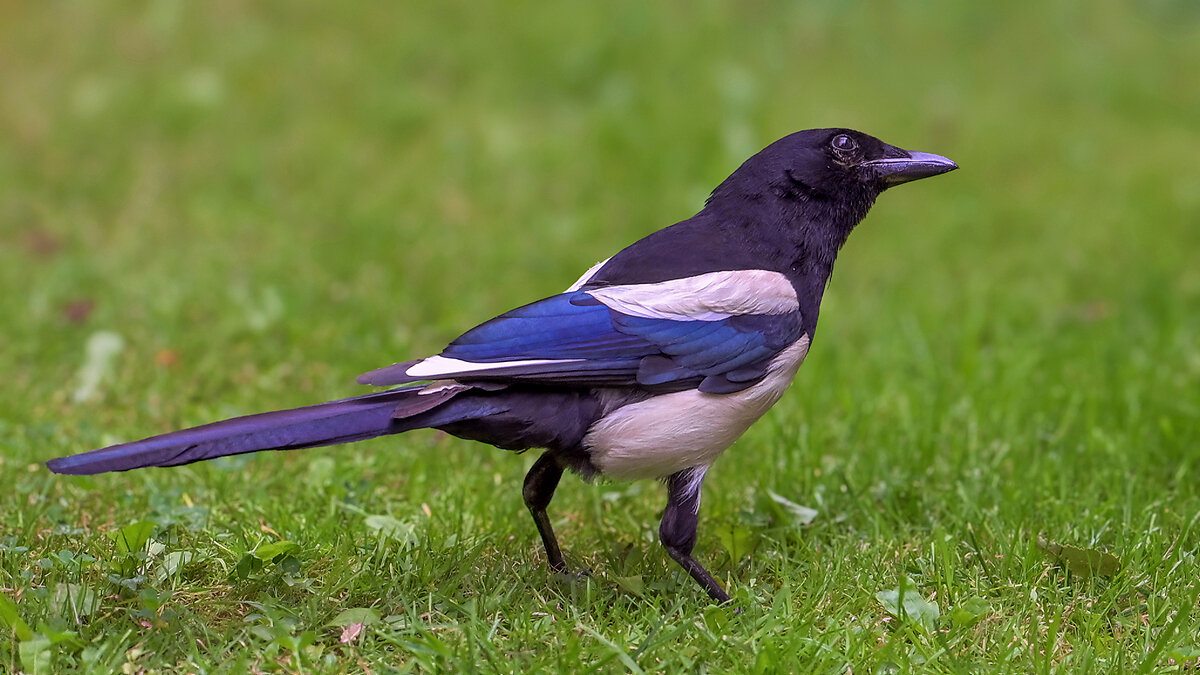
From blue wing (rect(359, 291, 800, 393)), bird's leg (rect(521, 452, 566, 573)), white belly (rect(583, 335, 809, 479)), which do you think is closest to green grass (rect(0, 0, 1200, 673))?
bird's leg (rect(521, 452, 566, 573))

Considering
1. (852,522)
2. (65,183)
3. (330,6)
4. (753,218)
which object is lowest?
(852,522)

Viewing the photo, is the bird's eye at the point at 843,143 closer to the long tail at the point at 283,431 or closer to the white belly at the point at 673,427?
the white belly at the point at 673,427

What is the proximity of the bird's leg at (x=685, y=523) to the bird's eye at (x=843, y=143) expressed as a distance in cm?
94

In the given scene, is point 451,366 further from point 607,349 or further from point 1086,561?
point 1086,561

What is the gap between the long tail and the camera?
8.39 ft

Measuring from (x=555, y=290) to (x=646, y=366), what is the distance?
283 centimetres

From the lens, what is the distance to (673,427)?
118 inches

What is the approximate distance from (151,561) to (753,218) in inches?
68.6

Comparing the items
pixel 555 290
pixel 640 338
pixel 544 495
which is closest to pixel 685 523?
pixel 544 495

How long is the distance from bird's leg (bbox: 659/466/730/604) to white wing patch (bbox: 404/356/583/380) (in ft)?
1.53

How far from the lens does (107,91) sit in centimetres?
763

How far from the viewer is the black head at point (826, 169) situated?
330cm

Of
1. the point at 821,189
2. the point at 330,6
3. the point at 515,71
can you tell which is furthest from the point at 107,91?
the point at 821,189

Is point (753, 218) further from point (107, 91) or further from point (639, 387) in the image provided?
point (107, 91)
